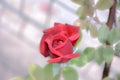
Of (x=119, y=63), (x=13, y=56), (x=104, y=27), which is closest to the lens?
(x=104, y=27)

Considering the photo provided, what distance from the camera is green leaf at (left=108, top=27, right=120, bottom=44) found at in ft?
1.75

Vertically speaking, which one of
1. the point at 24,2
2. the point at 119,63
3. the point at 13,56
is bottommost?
the point at 119,63

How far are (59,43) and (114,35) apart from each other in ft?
0.57

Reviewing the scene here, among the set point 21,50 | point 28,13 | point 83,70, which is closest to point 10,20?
point 28,13

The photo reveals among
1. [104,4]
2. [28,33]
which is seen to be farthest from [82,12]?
[28,33]

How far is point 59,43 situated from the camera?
1.35ft

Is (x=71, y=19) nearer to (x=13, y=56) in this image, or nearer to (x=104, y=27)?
(x=13, y=56)

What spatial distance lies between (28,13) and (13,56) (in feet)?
1.78

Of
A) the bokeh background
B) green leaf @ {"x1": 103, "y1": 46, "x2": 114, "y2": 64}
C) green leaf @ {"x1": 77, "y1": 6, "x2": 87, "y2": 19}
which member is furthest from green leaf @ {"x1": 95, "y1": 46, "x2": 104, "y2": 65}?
the bokeh background

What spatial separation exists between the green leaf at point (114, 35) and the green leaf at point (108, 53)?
0.02 meters

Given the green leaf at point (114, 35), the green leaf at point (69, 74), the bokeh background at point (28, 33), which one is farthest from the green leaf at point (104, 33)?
the bokeh background at point (28, 33)

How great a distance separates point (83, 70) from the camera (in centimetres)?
164

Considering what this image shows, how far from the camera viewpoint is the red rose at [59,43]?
0.40m

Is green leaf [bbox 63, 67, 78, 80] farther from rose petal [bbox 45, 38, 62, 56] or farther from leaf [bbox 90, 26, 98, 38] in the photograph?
leaf [bbox 90, 26, 98, 38]
